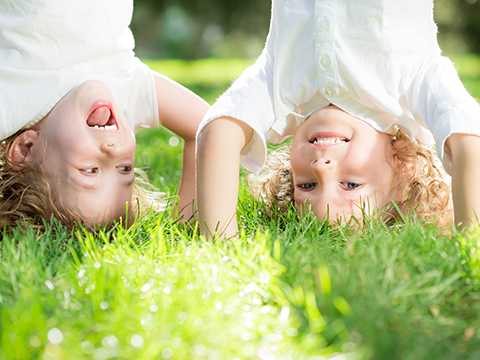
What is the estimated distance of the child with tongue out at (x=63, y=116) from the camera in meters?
2.12

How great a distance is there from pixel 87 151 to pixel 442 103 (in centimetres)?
140

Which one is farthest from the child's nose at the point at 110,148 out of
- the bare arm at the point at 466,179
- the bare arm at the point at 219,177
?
the bare arm at the point at 466,179

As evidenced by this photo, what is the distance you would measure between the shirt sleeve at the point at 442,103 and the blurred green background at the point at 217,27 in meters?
16.1

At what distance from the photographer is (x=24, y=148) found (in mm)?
2234

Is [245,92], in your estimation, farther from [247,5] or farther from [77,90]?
[247,5]

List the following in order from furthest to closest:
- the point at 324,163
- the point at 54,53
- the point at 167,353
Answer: the point at 54,53 → the point at 324,163 → the point at 167,353

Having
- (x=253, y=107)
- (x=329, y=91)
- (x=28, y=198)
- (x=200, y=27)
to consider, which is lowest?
(x=200, y=27)

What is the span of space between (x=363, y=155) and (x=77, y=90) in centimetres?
123

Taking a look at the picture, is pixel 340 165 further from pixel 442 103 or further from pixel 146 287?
pixel 146 287

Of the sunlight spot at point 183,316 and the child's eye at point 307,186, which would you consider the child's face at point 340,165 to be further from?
the sunlight spot at point 183,316

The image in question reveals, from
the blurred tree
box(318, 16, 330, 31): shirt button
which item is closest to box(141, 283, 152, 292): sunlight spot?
box(318, 16, 330, 31): shirt button

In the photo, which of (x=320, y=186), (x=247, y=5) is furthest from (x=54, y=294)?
(x=247, y=5)

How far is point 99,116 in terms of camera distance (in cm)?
217

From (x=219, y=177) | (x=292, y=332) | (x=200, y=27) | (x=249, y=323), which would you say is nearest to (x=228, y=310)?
(x=249, y=323)
